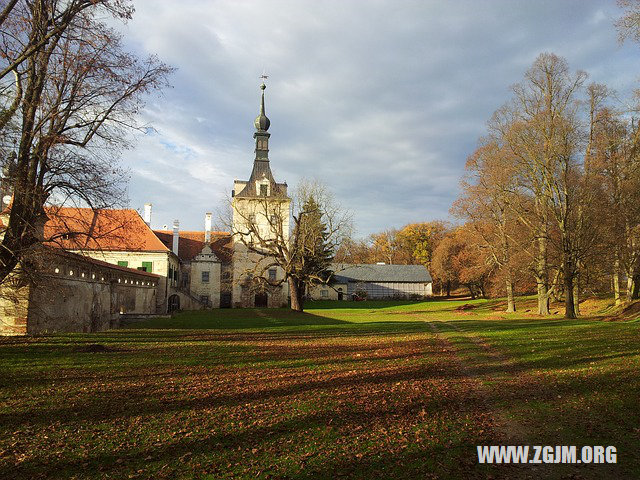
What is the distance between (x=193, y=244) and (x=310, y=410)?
46.6 meters

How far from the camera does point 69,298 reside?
1825 centimetres

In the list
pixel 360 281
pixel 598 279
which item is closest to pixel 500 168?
pixel 598 279

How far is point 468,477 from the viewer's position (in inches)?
183

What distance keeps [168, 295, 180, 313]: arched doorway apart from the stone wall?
46.8 ft

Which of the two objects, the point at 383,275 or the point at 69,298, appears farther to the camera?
the point at 383,275

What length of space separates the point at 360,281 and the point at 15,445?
205ft

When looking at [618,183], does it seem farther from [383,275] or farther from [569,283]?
[383,275]

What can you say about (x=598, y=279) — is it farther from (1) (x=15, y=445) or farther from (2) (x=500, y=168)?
(1) (x=15, y=445)

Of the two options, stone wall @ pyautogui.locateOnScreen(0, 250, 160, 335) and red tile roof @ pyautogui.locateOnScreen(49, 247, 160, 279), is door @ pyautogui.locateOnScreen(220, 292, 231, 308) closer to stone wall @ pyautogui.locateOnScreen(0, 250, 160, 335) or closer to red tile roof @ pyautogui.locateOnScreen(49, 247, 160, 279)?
red tile roof @ pyautogui.locateOnScreen(49, 247, 160, 279)

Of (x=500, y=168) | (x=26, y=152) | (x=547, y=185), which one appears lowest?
(x=26, y=152)

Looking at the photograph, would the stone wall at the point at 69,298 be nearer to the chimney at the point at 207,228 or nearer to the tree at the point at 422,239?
the chimney at the point at 207,228

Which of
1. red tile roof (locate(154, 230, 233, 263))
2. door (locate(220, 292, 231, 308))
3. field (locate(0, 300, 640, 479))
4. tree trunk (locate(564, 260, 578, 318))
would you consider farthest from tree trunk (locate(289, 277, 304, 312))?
field (locate(0, 300, 640, 479))

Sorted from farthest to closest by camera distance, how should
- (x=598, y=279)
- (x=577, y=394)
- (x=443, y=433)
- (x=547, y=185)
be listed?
(x=598, y=279)
(x=547, y=185)
(x=577, y=394)
(x=443, y=433)

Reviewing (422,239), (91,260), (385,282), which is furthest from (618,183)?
Result: (422,239)
